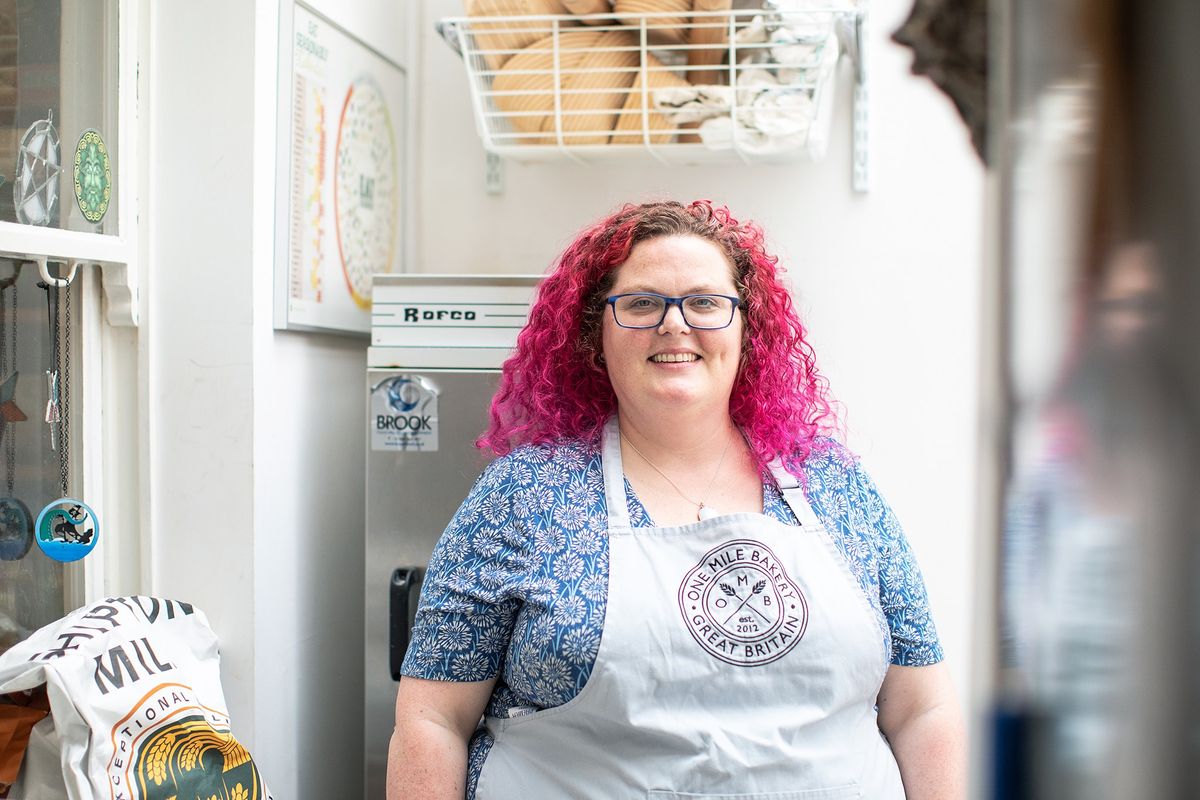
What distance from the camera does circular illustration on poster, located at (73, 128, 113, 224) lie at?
66.1 inches

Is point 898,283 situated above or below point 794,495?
above

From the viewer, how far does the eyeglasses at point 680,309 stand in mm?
1581

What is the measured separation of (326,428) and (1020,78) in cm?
205

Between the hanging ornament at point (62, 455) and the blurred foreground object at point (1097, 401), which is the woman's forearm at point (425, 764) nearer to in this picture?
the hanging ornament at point (62, 455)

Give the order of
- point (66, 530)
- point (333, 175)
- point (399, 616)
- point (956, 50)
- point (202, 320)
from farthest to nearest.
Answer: point (333, 175) < point (399, 616) < point (202, 320) < point (66, 530) < point (956, 50)

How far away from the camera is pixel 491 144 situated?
84.7 inches

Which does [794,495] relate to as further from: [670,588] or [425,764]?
[425,764]

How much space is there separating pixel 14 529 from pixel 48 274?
386 mm

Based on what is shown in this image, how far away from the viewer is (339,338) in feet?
7.38

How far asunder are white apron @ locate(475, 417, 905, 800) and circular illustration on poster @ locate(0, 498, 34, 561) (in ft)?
2.54

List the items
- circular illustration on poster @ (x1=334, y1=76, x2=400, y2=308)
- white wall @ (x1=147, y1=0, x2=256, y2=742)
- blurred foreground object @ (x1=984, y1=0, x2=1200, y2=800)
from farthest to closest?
circular illustration on poster @ (x1=334, y1=76, x2=400, y2=308)
white wall @ (x1=147, y1=0, x2=256, y2=742)
blurred foreground object @ (x1=984, y1=0, x2=1200, y2=800)

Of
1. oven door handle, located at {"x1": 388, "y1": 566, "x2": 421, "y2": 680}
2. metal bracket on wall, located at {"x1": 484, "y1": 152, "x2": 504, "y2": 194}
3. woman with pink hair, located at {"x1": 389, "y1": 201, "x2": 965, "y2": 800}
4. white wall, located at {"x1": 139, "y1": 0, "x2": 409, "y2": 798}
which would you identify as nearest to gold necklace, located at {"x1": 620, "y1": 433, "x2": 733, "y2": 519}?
woman with pink hair, located at {"x1": 389, "y1": 201, "x2": 965, "y2": 800}

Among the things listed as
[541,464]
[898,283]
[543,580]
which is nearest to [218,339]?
[541,464]

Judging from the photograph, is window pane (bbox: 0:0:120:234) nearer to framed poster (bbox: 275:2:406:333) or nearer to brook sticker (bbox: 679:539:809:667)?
framed poster (bbox: 275:2:406:333)
